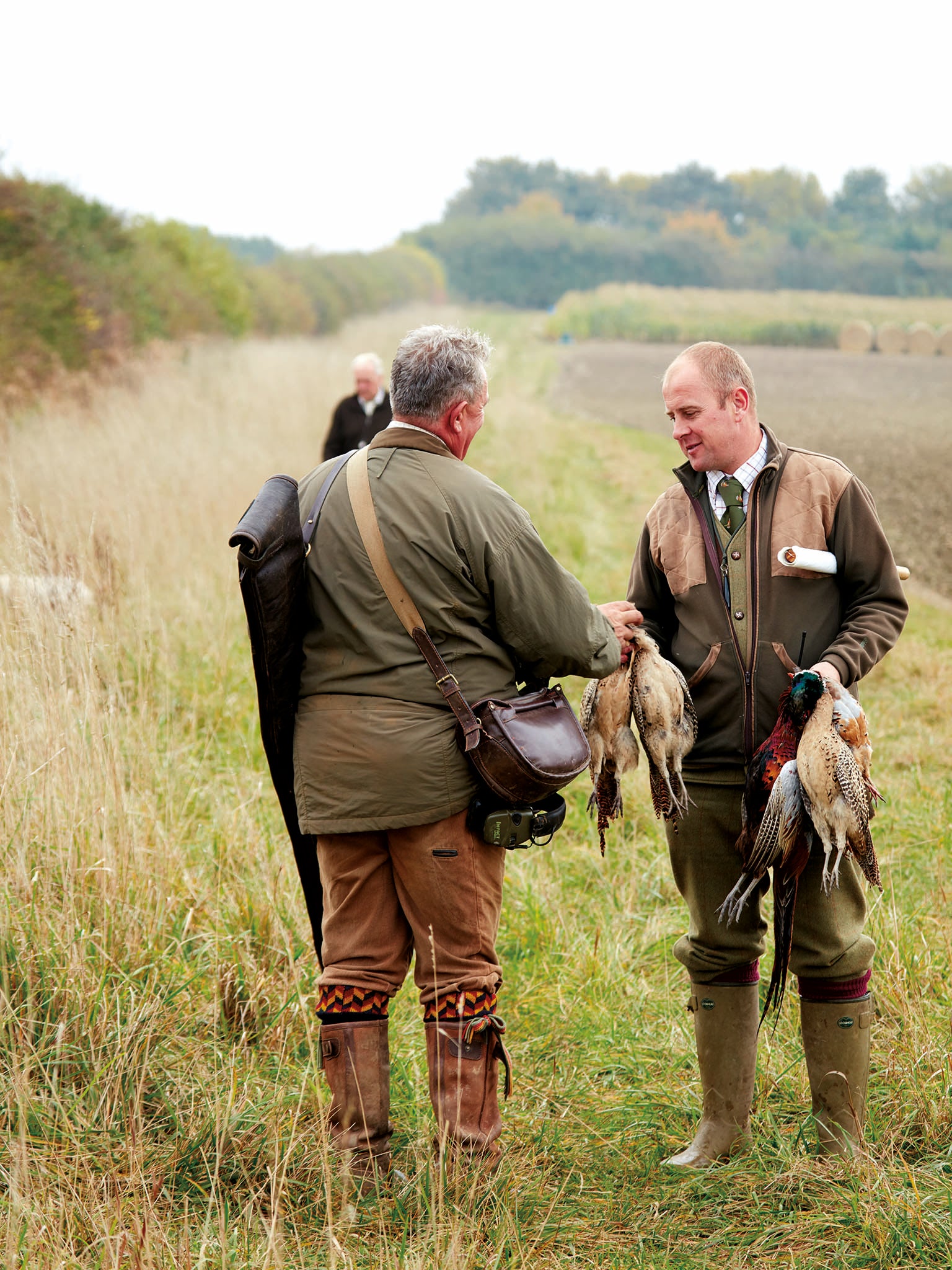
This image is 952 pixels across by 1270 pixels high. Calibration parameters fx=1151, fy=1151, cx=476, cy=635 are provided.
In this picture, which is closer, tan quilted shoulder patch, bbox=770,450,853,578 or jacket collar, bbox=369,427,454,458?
jacket collar, bbox=369,427,454,458

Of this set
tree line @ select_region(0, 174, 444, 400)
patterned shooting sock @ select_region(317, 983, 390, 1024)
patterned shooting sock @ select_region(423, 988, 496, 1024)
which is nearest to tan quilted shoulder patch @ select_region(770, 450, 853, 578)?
patterned shooting sock @ select_region(423, 988, 496, 1024)

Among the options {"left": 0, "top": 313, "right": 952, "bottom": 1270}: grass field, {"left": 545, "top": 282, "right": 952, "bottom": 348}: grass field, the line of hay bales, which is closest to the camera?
{"left": 0, "top": 313, "right": 952, "bottom": 1270}: grass field

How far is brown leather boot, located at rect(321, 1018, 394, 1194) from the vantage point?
283cm

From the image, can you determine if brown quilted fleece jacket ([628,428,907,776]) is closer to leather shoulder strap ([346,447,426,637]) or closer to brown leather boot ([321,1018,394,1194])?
leather shoulder strap ([346,447,426,637])

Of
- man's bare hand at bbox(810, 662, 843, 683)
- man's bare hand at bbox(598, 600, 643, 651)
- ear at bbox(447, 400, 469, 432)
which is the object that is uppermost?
ear at bbox(447, 400, 469, 432)

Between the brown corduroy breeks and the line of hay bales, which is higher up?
the line of hay bales

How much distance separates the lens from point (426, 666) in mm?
2746

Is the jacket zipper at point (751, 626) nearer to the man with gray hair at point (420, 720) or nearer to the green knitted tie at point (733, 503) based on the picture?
the green knitted tie at point (733, 503)

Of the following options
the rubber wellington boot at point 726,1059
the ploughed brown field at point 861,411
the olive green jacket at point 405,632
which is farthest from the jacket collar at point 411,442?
the ploughed brown field at point 861,411

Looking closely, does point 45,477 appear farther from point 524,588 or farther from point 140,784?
point 524,588

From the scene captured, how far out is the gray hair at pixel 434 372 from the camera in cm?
279

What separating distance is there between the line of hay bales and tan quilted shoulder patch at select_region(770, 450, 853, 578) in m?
41.5

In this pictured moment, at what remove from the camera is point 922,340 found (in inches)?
1647

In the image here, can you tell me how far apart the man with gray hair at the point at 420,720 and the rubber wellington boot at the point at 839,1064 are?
851mm
